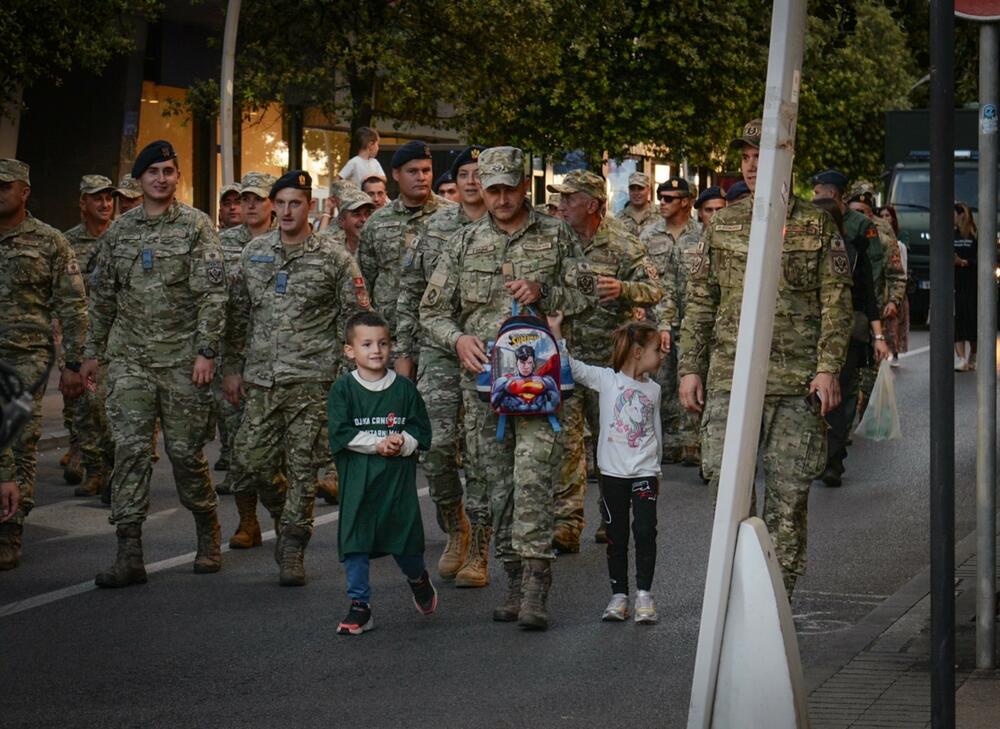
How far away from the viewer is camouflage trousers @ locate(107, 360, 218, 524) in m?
10.1

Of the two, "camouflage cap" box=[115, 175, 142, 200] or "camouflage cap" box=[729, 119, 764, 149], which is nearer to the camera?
"camouflage cap" box=[729, 119, 764, 149]

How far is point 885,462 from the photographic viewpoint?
51.3 ft

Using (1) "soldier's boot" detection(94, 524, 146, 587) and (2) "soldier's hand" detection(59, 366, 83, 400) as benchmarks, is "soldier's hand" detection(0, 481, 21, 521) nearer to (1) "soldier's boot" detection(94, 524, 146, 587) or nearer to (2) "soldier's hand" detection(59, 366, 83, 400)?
(1) "soldier's boot" detection(94, 524, 146, 587)

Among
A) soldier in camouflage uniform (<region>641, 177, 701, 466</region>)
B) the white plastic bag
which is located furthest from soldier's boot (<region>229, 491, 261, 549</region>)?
the white plastic bag

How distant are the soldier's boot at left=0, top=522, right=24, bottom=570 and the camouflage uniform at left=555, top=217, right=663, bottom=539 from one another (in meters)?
2.90

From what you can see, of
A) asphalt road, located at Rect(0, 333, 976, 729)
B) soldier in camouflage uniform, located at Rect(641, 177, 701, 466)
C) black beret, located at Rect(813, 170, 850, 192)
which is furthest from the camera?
soldier in camouflage uniform, located at Rect(641, 177, 701, 466)

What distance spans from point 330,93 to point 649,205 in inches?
399

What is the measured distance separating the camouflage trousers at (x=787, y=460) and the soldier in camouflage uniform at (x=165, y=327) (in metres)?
2.99

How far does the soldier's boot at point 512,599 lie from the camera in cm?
891

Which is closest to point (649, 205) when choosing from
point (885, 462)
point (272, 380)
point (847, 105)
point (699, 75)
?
point (885, 462)

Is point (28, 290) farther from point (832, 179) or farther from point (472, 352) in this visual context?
point (832, 179)

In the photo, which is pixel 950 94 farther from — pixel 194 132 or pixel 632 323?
pixel 194 132

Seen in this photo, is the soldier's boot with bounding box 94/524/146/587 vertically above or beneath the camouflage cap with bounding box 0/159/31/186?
beneath

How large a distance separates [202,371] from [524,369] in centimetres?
213
